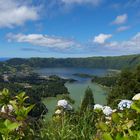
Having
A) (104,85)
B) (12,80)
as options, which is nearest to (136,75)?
(104,85)

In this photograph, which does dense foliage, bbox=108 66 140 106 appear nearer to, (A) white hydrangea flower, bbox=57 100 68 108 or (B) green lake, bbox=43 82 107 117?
(B) green lake, bbox=43 82 107 117

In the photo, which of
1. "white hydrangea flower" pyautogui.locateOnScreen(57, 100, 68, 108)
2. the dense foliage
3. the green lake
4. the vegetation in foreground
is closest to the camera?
the vegetation in foreground

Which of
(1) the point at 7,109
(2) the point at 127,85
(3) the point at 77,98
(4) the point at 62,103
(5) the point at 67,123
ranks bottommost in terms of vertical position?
(3) the point at 77,98

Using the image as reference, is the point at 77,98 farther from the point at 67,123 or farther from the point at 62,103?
the point at 67,123

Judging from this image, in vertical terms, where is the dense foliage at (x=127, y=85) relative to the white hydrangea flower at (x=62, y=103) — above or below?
below

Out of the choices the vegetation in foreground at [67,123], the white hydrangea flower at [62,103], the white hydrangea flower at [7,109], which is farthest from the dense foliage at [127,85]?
the white hydrangea flower at [7,109]

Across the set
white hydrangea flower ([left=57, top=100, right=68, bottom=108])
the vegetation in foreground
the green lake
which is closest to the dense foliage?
the green lake

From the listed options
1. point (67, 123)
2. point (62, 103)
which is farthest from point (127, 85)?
point (67, 123)

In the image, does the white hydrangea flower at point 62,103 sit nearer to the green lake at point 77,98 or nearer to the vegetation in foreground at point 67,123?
the vegetation in foreground at point 67,123

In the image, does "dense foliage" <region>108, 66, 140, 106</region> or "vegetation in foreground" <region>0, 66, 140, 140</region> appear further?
"dense foliage" <region>108, 66, 140, 106</region>

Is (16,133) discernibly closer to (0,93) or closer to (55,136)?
(0,93)

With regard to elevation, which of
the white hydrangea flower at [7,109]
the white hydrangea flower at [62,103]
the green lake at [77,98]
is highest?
the white hydrangea flower at [7,109]
